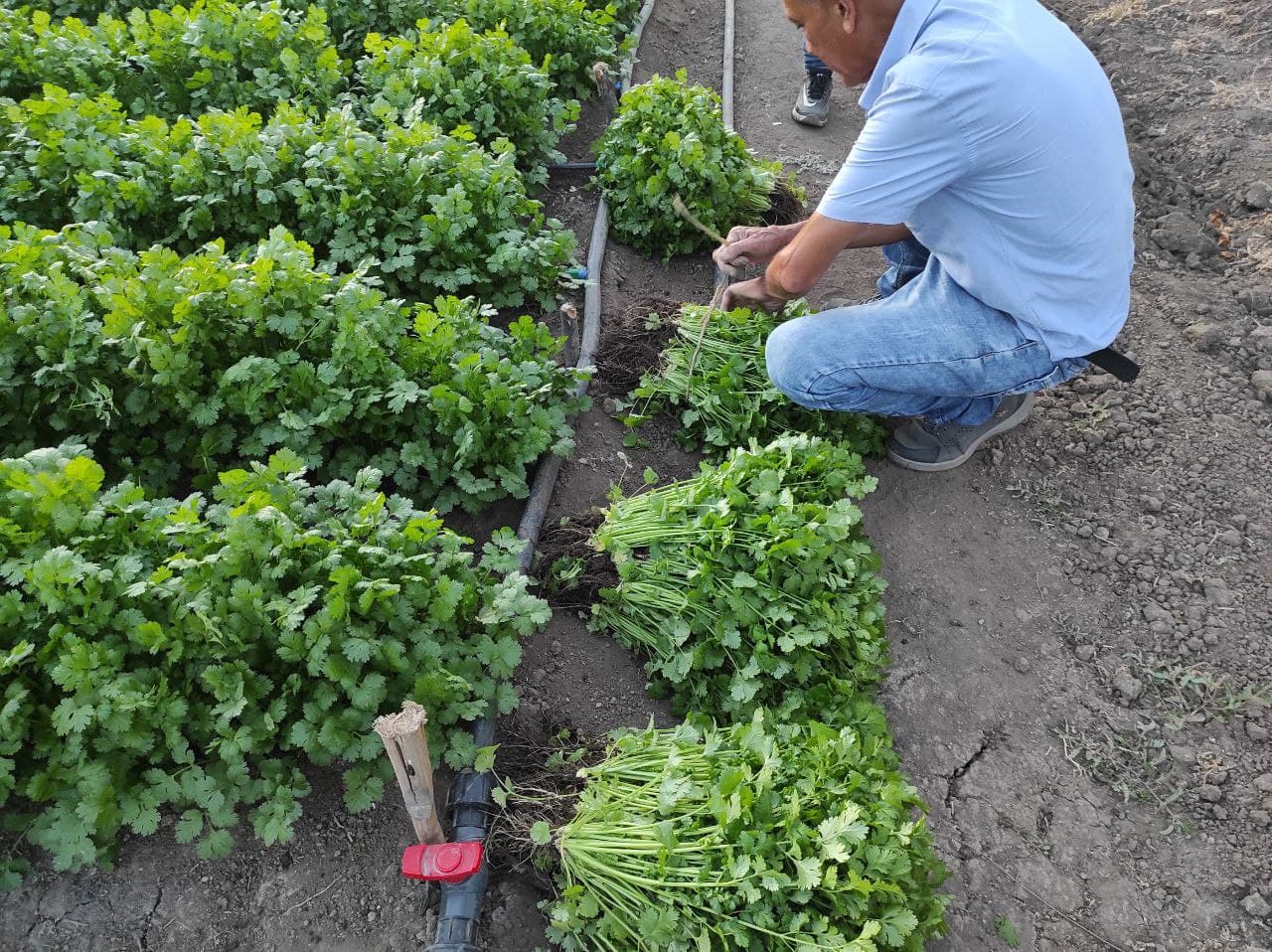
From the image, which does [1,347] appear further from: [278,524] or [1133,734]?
[1133,734]

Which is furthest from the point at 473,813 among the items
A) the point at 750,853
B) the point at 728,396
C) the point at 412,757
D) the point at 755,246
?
the point at 755,246

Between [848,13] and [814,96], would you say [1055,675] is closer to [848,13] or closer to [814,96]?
[848,13]

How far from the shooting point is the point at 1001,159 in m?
2.81

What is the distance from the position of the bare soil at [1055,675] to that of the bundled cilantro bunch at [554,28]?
1.25m

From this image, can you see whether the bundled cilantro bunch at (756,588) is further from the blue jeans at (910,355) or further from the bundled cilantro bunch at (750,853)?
the blue jeans at (910,355)

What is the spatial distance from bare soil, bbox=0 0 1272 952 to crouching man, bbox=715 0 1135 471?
0.64 meters

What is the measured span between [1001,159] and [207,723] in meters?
3.07

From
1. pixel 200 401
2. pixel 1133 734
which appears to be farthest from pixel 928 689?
pixel 200 401

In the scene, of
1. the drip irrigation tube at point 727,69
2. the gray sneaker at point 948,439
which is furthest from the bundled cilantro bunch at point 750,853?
the drip irrigation tube at point 727,69

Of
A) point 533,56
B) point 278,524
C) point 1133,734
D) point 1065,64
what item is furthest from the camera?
point 533,56

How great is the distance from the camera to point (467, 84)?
4.72 m

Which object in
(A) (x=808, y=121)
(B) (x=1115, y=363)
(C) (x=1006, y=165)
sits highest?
(C) (x=1006, y=165)

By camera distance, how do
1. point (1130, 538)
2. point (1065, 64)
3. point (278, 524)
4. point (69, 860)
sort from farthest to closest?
point (1130, 538) → point (1065, 64) → point (278, 524) → point (69, 860)

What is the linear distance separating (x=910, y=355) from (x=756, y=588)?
1.26 meters
